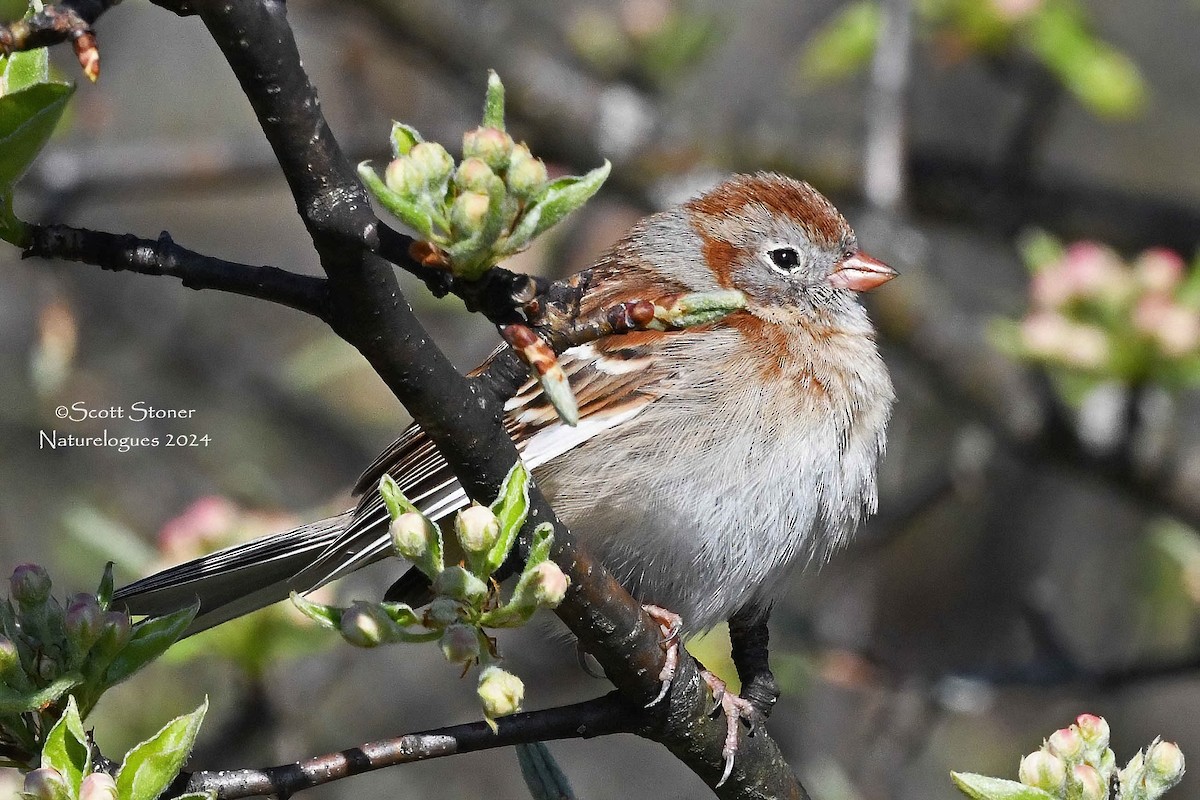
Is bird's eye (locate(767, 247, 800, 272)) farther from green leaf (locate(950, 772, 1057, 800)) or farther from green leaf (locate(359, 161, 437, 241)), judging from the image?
green leaf (locate(359, 161, 437, 241))

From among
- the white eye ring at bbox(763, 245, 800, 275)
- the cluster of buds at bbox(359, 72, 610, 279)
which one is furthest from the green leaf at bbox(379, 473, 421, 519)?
the white eye ring at bbox(763, 245, 800, 275)

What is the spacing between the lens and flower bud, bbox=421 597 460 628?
4.84 feet

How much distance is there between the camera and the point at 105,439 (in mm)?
4898

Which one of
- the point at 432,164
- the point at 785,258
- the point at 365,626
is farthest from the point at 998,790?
the point at 785,258

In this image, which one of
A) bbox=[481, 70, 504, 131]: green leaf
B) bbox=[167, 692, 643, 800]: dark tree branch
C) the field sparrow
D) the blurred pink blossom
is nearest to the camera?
bbox=[481, 70, 504, 131]: green leaf

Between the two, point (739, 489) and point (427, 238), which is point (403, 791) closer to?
point (739, 489)

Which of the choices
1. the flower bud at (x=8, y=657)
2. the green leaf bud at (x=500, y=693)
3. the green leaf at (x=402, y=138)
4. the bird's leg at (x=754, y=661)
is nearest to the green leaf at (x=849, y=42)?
the bird's leg at (x=754, y=661)

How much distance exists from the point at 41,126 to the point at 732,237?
228cm

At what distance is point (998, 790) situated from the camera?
5.63 feet

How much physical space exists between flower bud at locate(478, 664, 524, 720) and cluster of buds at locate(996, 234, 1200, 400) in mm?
2417

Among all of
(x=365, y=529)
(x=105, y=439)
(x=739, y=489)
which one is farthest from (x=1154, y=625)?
(x=105, y=439)

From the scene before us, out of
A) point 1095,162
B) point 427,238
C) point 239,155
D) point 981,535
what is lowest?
point 981,535

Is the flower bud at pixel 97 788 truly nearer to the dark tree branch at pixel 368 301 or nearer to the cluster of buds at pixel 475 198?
the dark tree branch at pixel 368 301

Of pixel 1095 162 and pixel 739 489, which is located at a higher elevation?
pixel 739 489
